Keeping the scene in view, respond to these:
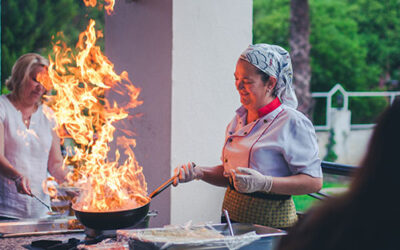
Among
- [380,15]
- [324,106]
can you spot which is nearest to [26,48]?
[324,106]

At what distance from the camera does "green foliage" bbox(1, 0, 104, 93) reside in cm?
1270

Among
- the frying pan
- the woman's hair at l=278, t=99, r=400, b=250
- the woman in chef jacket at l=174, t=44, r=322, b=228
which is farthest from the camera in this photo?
the woman in chef jacket at l=174, t=44, r=322, b=228

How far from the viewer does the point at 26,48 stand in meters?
13.0

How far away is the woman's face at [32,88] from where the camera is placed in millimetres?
2963

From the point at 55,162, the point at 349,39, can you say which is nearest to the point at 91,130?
the point at 55,162

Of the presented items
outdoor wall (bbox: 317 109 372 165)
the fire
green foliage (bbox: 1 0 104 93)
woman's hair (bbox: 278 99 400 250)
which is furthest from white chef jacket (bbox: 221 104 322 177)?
green foliage (bbox: 1 0 104 93)

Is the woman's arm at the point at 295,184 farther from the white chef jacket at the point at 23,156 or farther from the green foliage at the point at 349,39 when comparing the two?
the green foliage at the point at 349,39

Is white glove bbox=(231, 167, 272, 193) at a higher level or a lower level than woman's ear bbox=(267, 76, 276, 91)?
lower

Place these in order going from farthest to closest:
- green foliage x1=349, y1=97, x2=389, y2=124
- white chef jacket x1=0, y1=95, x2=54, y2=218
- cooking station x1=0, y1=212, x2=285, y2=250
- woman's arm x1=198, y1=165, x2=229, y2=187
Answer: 1. green foliage x1=349, y1=97, x2=389, y2=124
2. white chef jacket x1=0, y1=95, x2=54, y2=218
3. woman's arm x1=198, y1=165, x2=229, y2=187
4. cooking station x1=0, y1=212, x2=285, y2=250

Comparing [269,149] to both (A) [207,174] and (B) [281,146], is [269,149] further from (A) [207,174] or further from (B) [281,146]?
(A) [207,174]

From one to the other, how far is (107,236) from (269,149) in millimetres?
886

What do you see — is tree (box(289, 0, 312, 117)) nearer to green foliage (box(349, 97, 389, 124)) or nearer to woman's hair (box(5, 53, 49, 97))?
green foliage (box(349, 97, 389, 124))

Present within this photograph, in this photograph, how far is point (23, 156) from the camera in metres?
2.95

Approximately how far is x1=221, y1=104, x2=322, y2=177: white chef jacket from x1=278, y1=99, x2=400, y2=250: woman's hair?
1.19 metres
